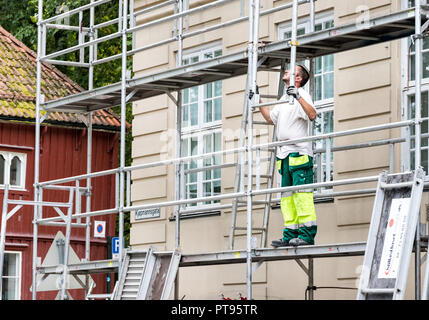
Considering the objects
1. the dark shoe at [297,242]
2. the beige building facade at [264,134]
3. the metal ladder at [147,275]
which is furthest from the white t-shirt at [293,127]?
the metal ladder at [147,275]

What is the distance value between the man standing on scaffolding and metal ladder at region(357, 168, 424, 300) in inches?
55.3

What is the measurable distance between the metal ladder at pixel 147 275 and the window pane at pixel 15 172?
1301cm

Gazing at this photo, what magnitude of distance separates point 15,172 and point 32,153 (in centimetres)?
67

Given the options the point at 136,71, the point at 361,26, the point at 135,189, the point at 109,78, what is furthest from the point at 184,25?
the point at 109,78

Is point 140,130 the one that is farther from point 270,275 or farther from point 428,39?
point 428,39

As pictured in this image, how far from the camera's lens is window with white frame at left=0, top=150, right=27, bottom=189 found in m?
28.2

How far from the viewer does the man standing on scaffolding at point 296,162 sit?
13.7 meters

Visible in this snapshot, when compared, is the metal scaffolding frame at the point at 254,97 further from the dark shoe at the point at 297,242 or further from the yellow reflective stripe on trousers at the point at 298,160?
the yellow reflective stripe on trousers at the point at 298,160

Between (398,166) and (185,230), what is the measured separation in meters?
4.63

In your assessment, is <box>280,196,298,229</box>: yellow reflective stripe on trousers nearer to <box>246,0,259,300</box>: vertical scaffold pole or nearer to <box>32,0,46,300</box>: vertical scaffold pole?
<box>246,0,259,300</box>: vertical scaffold pole

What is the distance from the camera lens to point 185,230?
61.5 ft

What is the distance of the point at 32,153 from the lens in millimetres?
28766

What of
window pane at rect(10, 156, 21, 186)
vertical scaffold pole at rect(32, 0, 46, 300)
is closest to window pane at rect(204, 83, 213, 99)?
vertical scaffold pole at rect(32, 0, 46, 300)

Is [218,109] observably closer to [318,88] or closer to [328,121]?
[318,88]
